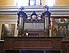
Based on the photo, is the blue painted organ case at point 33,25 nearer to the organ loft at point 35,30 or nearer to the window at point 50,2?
the organ loft at point 35,30

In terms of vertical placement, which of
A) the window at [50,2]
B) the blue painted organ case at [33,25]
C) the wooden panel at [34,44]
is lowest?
the wooden panel at [34,44]

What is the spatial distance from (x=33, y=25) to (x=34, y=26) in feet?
0.34

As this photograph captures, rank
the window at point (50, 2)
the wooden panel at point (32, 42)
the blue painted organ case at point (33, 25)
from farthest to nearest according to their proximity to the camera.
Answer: the window at point (50, 2) → the blue painted organ case at point (33, 25) → the wooden panel at point (32, 42)

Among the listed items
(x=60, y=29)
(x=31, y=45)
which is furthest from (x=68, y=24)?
(x=31, y=45)

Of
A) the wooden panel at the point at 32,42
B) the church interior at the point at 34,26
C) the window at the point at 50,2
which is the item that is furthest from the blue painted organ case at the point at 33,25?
the window at the point at 50,2

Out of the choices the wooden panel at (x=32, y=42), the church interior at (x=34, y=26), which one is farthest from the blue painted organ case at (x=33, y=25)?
the wooden panel at (x=32, y=42)

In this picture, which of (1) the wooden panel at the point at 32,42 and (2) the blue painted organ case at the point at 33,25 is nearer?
(1) the wooden panel at the point at 32,42

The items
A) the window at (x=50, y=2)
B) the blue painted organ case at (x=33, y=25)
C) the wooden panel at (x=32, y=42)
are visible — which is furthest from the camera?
the window at (x=50, y=2)

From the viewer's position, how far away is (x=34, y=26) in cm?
1233

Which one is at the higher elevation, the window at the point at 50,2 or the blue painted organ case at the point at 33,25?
the window at the point at 50,2

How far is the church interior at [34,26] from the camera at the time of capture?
10891 mm

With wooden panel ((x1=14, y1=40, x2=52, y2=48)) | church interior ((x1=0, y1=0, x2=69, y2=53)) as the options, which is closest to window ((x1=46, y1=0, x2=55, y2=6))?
church interior ((x1=0, y1=0, x2=69, y2=53))

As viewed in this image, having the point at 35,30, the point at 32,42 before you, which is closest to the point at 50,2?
the point at 35,30

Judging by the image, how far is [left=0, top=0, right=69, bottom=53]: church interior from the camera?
35.7 feet
